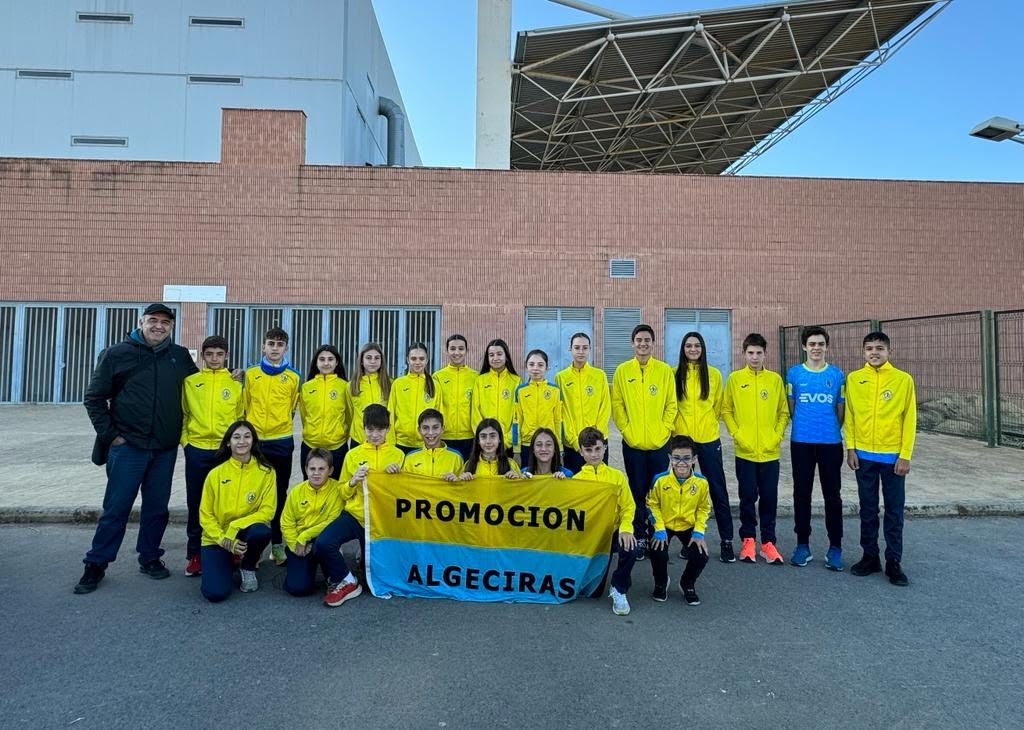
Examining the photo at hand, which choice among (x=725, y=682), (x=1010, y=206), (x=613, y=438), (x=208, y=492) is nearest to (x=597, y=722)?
(x=725, y=682)

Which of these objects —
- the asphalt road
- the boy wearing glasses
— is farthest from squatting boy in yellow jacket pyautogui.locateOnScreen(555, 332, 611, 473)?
the asphalt road

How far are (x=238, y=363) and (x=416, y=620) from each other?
1381cm

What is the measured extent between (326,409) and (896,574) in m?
4.81

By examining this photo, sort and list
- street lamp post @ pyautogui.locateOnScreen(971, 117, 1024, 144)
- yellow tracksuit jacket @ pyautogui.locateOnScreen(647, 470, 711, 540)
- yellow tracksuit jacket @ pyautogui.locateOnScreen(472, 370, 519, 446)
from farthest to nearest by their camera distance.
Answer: street lamp post @ pyautogui.locateOnScreen(971, 117, 1024, 144) → yellow tracksuit jacket @ pyautogui.locateOnScreen(472, 370, 519, 446) → yellow tracksuit jacket @ pyautogui.locateOnScreen(647, 470, 711, 540)

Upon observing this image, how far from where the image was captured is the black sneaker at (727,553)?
5043mm

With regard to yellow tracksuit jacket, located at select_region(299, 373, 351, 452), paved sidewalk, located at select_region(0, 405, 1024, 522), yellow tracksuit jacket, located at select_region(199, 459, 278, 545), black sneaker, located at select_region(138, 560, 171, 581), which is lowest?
black sneaker, located at select_region(138, 560, 171, 581)

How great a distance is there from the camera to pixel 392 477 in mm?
4578

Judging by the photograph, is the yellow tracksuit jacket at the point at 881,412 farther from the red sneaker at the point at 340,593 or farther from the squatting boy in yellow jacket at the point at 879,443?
the red sneaker at the point at 340,593

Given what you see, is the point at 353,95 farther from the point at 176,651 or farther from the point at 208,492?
the point at 176,651

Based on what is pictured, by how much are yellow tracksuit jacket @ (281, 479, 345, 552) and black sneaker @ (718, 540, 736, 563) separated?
10.5 feet

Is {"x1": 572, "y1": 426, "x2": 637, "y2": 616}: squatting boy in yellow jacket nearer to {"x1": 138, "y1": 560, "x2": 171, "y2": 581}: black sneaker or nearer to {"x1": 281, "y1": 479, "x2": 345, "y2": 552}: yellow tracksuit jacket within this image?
{"x1": 281, "y1": 479, "x2": 345, "y2": 552}: yellow tracksuit jacket

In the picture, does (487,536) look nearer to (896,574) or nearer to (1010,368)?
(896,574)

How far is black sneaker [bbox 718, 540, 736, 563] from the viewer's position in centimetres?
504

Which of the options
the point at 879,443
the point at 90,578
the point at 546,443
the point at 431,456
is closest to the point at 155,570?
the point at 90,578
